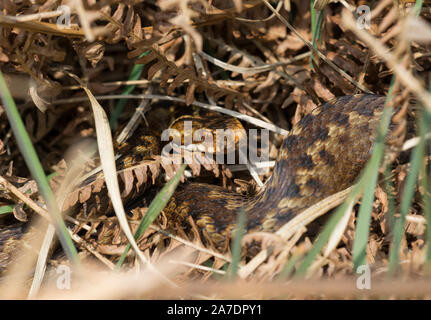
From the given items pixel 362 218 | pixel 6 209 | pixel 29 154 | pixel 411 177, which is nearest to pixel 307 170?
pixel 362 218

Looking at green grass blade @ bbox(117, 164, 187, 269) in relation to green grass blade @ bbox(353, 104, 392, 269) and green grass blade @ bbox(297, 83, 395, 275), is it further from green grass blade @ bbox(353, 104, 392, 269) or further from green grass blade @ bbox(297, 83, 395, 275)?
green grass blade @ bbox(353, 104, 392, 269)

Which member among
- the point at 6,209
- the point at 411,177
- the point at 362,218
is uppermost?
the point at 6,209

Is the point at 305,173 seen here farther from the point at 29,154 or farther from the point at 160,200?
the point at 29,154

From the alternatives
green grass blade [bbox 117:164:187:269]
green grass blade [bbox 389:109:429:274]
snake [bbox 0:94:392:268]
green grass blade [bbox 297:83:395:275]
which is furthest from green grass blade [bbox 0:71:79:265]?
green grass blade [bbox 389:109:429:274]

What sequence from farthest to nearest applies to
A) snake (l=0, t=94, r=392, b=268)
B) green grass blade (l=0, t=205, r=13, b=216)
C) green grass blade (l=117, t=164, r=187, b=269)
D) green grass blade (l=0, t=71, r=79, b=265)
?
green grass blade (l=0, t=205, r=13, b=216)
snake (l=0, t=94, r=392, b=268)
green grass blade (l=117, t=164, r=187, b=269)
green grass blade (l=0, t=71, r=79, b=265)

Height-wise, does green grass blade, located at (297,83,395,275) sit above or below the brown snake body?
below

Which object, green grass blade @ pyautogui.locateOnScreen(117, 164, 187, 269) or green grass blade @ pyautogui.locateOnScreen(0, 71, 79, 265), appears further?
green grass blade @ pyautogui.locateOnScreen(117, 164, 187, 269)

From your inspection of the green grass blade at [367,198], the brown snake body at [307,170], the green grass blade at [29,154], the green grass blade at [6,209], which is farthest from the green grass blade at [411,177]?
the green grass blade at [6,209]

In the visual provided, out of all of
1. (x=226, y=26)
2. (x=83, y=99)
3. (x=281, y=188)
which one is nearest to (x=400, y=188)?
(x=281, y=188)
